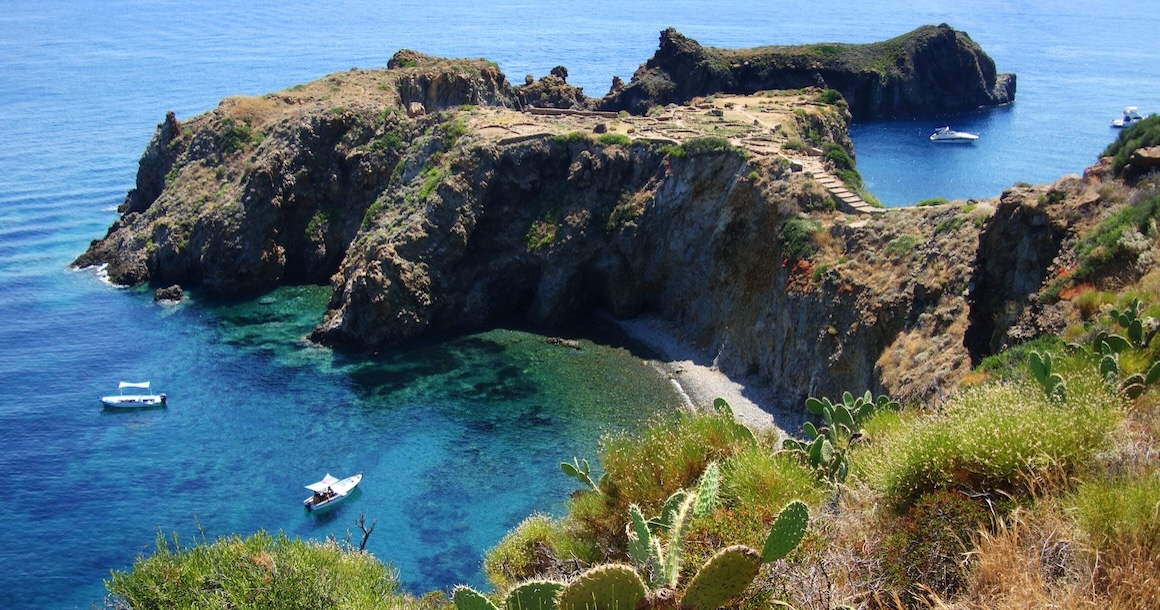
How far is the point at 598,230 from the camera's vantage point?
65312 mm

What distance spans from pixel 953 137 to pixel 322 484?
9940 centimetres

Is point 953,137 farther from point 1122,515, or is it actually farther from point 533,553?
point 1122,515

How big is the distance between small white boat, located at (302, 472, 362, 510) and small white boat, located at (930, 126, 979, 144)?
97.1 m

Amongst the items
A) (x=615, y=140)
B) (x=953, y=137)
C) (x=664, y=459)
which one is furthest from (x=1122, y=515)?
(x=953, y=137)

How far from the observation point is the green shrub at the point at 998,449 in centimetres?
1331

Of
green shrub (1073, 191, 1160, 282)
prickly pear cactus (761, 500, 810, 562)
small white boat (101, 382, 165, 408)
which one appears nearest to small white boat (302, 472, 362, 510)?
small white boat (101, 382, 165, 408)

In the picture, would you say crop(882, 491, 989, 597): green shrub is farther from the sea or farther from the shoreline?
the shoreline

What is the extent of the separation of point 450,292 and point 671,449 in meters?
47.7

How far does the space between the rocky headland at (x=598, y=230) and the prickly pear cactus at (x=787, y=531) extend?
2265 centimetres

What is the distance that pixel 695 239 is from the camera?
6147 centimetres

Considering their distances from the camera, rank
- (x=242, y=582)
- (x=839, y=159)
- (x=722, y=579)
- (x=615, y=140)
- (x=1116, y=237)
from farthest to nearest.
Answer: (x=615, y=140) → (x=839, y=159) → (x=1116, y=237) → (x=242, y=582) → (x=722, y=579)

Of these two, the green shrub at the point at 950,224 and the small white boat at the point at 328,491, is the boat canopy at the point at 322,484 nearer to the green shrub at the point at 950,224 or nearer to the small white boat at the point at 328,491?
the small white boat at the point at 328,491

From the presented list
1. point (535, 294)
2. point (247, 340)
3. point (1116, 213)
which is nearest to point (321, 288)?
point (247, 340)

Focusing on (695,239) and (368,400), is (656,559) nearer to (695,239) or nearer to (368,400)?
(368,400)
